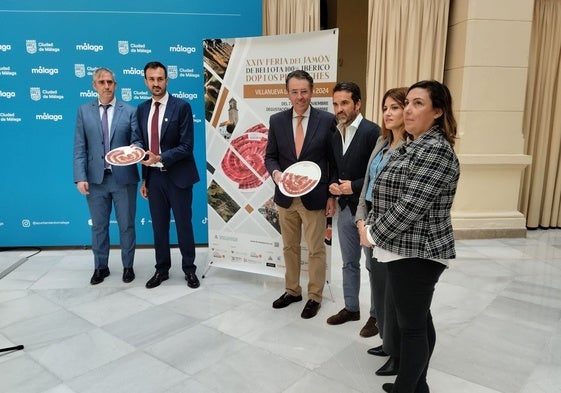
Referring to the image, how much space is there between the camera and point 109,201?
3.81m

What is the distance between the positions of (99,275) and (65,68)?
86.9 inches

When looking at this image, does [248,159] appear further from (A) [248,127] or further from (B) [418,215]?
(B) [418,215]

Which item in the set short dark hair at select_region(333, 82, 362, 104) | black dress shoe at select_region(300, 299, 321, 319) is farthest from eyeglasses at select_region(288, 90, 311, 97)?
black dress shoe at select_region(300, 299, 321, 319)

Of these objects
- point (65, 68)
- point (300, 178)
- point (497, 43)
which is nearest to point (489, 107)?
point (497, 43)

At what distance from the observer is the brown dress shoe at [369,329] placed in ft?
9.16

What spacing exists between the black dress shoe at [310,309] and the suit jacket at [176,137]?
138cm

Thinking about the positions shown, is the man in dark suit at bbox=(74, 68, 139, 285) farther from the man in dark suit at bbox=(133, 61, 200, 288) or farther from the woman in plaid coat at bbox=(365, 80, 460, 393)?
the woman in plaid coat at bbox=(365, 80, 460, 393)

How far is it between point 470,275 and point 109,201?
11.1 ft

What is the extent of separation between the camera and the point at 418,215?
166 centimetres

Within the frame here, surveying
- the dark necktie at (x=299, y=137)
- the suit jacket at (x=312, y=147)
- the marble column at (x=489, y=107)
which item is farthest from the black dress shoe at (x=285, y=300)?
the marble column at (x=489, y=107)

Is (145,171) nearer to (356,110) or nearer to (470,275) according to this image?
(356,110)

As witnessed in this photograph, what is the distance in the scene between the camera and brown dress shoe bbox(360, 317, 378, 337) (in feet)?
9.16

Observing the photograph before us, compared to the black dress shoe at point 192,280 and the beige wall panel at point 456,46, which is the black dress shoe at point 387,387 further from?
the beige wall panel at point 456,46

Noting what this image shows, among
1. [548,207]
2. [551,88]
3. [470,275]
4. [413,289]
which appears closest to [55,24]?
[413,289]
